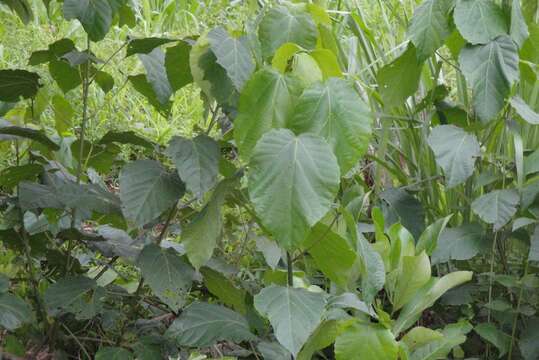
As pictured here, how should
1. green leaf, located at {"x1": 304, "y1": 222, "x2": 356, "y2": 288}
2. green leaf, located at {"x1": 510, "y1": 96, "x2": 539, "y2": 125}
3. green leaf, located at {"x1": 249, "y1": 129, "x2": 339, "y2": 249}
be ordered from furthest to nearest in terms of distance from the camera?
1. green leaf, located at {"x1": 510, "y1": 96, "x2": 539, "y2": 125}
2. green leaf, located at {"x1": 304, "y1": 222, "x2": 356, "y2": 288}
3. green leaf, located at {"x1": 249, "y1": 129, "x2": 339, "y2": 249}

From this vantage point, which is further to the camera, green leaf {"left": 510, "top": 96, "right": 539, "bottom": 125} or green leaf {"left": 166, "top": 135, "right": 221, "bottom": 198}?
green leaf {"left": 510, "top": 96, "right": 539, "bottom": 125}

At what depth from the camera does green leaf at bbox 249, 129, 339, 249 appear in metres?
1.27

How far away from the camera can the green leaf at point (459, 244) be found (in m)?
2.10

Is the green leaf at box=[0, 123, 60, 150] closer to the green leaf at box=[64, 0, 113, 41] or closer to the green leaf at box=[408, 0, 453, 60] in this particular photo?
the green leaf at box=[64, 0, 113, 41]

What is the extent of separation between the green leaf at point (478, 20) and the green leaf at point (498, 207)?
402 mm

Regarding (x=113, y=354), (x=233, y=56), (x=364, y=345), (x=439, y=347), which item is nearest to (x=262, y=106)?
(x=233, y=56)

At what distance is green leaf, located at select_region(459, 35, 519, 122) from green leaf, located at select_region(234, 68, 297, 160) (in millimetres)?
660

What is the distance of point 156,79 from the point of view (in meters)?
1.75

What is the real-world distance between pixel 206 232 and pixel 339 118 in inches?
13.4

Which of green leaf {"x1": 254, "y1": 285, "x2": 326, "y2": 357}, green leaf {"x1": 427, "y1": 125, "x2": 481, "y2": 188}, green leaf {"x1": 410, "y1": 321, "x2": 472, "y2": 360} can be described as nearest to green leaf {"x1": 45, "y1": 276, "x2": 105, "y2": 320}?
green leaf {"x1": 254, "y1": 285, "x2": 326, "y2": 357}

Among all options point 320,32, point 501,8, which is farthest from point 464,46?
point 320,32

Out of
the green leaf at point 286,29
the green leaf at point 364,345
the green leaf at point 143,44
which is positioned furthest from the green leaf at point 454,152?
the green leaf at point 143,44

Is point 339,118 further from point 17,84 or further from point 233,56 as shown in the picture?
point 17,84

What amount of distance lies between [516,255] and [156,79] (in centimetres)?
120
